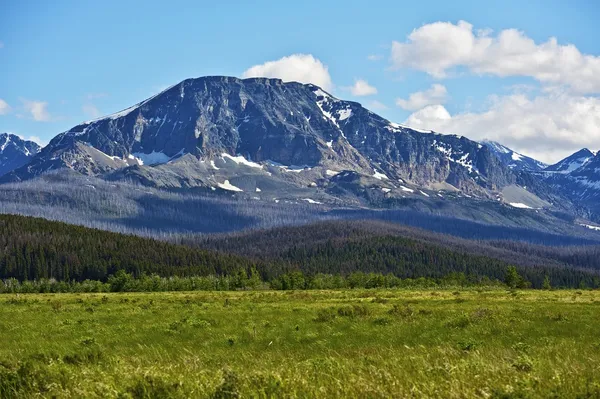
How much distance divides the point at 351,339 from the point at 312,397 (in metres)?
17.0

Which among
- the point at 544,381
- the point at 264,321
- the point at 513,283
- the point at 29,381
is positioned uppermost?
the point at 544,381

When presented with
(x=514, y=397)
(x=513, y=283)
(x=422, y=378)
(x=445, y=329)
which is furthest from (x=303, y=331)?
(x=513, y=283)

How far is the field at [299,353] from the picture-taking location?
10.4 metres

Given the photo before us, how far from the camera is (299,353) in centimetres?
2162

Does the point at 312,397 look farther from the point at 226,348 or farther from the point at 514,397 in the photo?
the point at 226,348

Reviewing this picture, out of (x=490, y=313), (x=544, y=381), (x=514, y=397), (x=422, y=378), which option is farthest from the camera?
(x=490, y=313)

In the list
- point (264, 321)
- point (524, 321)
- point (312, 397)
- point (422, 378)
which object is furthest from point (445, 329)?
point (312, 397)

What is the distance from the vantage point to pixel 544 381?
10.3 m

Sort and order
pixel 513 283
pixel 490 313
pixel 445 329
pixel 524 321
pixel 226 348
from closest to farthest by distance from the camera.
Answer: pixel 226 348 → pixel 445 329 → pixel 524 321 → pixel 490 313 → pixel 513 283

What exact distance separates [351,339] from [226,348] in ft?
18.4

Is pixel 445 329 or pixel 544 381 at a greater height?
pixel 544 381

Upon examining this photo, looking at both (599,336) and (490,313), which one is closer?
(599,336)

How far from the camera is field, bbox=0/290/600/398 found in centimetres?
1038

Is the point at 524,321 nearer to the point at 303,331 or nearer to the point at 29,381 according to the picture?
the point at 303,331
